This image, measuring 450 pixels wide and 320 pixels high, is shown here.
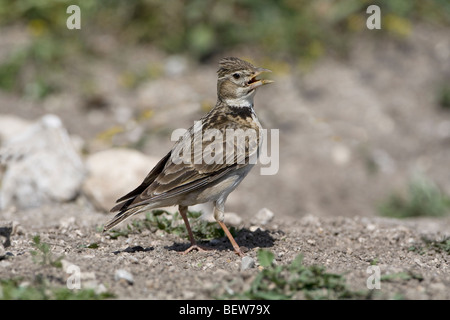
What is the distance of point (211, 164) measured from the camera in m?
6.22

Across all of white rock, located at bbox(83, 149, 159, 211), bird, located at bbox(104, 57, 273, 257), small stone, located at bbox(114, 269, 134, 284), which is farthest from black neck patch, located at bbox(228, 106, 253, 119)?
white rock, located at bbox(83, 149, 159, 211)

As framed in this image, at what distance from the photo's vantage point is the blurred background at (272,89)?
414 inches

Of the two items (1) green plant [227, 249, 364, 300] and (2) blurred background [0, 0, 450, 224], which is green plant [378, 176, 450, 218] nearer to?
(2) blurred background [0, 0, 450, 224]

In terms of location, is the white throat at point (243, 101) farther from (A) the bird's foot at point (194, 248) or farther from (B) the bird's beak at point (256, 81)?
(A) the bird's foot at point (194, 248)

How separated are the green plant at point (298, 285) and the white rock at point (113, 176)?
427cm

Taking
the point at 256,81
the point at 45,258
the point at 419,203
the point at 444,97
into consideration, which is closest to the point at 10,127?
the point at 256,81

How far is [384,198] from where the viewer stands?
1071 centimetres

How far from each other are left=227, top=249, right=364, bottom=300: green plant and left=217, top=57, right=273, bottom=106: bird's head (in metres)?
2.33

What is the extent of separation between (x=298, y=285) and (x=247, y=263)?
0.74 meters

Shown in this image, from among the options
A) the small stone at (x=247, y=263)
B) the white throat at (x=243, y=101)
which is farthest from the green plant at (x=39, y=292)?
the white throat at (x=243, y=101)

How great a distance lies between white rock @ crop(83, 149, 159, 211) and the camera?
898cm

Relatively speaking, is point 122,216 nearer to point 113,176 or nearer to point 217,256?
point 217,256
